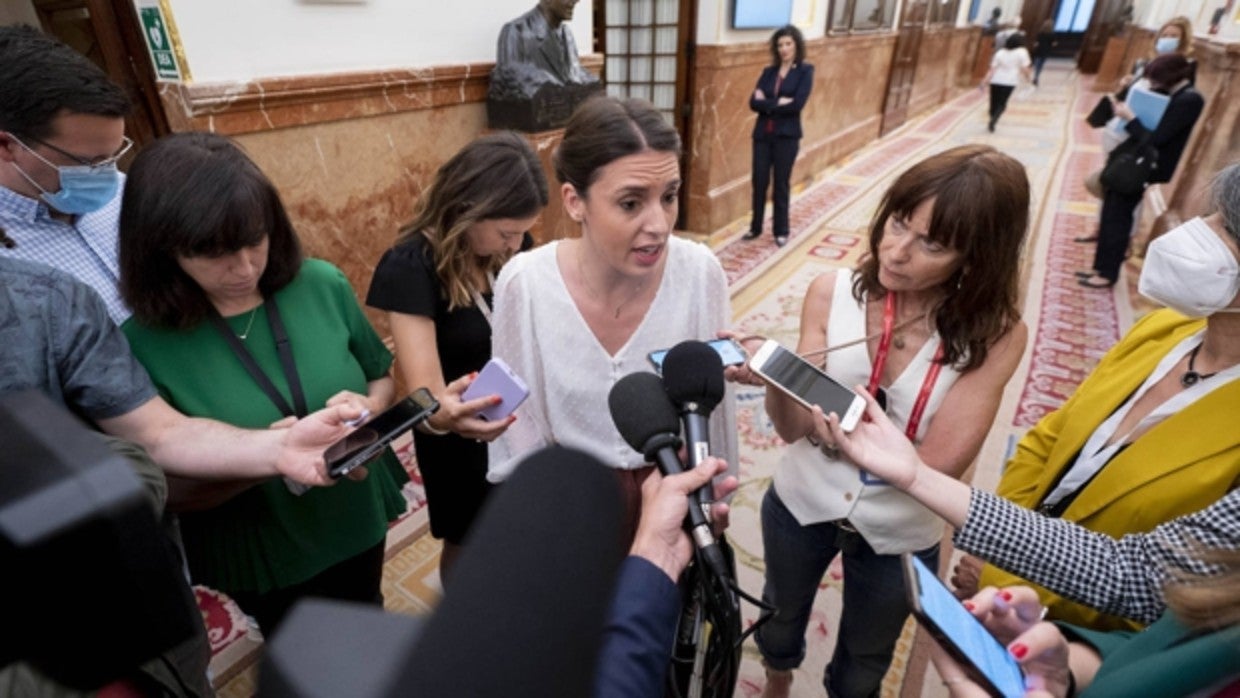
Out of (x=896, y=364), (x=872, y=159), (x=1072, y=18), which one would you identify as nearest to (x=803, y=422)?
(x=896, y=364)

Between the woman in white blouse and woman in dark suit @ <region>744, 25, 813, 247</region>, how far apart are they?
3860 millimetres

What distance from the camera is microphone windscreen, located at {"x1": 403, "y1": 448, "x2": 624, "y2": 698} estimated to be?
13.0 inches

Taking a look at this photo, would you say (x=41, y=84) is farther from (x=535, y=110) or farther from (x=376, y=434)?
(x=535, y=110)

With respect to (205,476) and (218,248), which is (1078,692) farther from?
(218,248)

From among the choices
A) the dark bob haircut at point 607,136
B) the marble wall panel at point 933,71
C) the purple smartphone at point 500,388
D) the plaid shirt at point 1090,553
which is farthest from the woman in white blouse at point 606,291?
the marble wall panel at point 933,71

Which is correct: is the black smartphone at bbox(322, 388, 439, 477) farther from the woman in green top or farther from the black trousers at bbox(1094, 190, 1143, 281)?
the black trousers at bbox(1094, 190, 1143, 281)

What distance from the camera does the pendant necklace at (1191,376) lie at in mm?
1045

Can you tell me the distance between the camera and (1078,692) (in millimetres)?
910

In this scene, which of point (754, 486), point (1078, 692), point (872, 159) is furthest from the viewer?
point (872, 159)

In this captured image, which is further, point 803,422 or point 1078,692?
point 803,422

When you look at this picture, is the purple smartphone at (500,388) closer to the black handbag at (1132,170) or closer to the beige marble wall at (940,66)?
the black handbag at (1132,170)

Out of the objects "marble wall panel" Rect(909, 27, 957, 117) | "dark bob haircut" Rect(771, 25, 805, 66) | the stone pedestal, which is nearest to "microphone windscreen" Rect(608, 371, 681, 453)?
the stone pedestal

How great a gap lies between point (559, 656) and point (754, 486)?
231 cm

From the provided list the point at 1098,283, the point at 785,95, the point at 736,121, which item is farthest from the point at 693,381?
the point at 736,121
